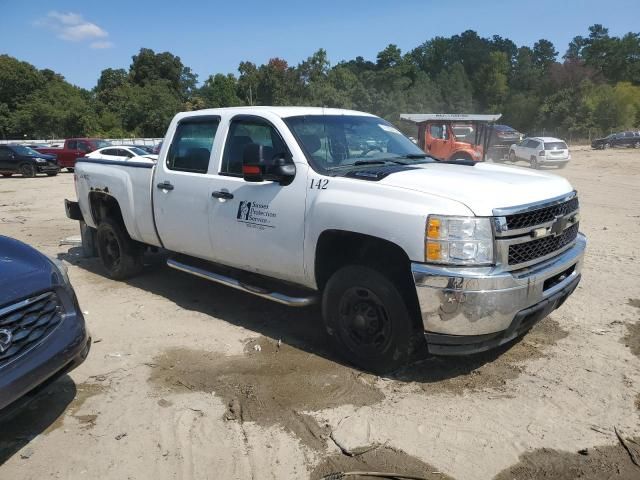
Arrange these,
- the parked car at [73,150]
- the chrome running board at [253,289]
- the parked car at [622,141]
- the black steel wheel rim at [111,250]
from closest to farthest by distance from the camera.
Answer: the chrome running board at [253,289] < the black steel wheel rim at [111,250] < the parked car at [73,150] < the parked car at [622,141]

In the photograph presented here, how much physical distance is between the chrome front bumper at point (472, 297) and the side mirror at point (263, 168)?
1.30 meters

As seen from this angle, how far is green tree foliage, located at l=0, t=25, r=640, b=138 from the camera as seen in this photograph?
5397cm

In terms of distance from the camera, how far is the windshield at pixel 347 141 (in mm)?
4359

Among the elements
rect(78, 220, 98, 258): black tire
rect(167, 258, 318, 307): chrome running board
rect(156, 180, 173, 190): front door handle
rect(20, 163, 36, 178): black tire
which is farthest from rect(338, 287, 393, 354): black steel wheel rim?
rect(20, 163, 36, 178): black tire

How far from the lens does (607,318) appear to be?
4.97 m

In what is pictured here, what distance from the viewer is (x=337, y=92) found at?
62469 millimetres

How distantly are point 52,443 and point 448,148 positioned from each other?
59.6 ft

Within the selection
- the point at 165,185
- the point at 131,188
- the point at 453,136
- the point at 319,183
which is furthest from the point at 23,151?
the point at 319,183

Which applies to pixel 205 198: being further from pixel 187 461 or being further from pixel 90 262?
pixel 90 262

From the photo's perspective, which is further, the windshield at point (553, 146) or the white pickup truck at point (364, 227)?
the windshield at point (553, 146)

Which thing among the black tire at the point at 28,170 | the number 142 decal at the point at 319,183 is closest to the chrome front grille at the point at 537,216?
the number 142 decal at the point at 319,183

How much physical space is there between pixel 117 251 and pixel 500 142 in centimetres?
2719

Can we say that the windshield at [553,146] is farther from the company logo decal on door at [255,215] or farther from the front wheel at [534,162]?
the company logo decal on door at [255,215]

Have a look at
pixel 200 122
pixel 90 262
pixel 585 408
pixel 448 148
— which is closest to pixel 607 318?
pixel 585 408
